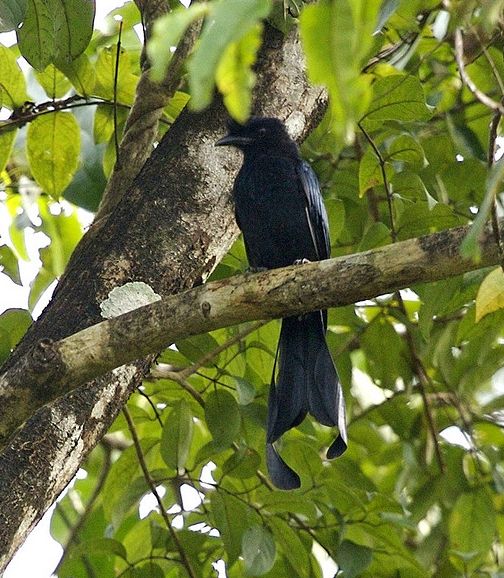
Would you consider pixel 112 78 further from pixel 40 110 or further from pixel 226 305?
pixel 226 305

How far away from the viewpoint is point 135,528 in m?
3.52

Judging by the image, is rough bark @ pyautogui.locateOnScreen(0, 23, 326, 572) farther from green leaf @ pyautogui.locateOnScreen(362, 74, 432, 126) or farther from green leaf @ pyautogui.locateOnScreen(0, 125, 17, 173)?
green leaf @ pyautogui.locateOnScreen(0, 125, 17, 173)

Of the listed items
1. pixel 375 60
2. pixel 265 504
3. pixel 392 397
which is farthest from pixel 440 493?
pixel 375 60

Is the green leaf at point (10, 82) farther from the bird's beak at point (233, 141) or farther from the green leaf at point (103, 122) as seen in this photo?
the bird's beak at point (233, 141)

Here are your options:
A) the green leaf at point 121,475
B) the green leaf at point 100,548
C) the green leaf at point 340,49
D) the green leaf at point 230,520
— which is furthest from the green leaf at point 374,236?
the green leaf at point 340,49

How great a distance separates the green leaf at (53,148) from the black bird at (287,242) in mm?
531

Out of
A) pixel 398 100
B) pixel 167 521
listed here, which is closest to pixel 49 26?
pixel 398 100

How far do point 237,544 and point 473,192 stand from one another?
64.3 inches

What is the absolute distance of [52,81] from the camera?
10.9 ft

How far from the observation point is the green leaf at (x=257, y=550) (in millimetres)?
2955

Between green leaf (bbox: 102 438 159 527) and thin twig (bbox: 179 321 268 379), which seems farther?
green leaf (bbox: 102 438 159 527)

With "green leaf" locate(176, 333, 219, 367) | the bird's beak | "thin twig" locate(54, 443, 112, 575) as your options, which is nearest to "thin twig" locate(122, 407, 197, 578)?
"green leaf" locate(176, 333, 219, 367)

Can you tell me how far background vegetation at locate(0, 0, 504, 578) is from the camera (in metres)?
3.13

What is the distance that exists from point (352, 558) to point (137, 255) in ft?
4.00
